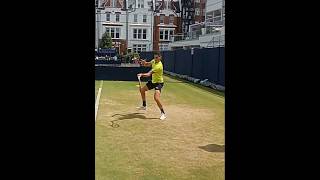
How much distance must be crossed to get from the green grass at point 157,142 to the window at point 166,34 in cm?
4349

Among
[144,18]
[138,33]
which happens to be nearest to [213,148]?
[138,33]

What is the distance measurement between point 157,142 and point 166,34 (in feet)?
165

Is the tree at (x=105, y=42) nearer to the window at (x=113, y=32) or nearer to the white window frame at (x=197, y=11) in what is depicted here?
the window at (x=113, y=32)

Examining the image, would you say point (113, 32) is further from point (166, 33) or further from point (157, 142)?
point (157, 142)

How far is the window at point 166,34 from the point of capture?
186 ft

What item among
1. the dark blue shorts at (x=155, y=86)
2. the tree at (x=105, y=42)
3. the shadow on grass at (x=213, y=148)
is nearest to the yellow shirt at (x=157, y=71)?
the dark blue shorts at (x=155, y=86)

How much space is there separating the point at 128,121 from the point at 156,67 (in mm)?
1792

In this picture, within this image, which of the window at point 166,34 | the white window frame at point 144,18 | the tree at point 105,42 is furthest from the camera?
the white window frame at point 144,18

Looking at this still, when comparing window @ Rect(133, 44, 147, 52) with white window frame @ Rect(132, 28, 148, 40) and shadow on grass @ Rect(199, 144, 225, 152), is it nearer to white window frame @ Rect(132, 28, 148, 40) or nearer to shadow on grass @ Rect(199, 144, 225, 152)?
white window frame @ Rect(132, 28, 148, 40)

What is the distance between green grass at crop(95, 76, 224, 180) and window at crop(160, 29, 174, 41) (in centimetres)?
4349

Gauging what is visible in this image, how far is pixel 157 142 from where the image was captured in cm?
774
